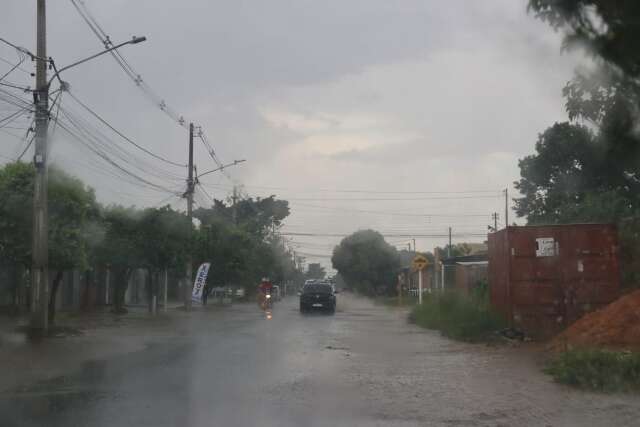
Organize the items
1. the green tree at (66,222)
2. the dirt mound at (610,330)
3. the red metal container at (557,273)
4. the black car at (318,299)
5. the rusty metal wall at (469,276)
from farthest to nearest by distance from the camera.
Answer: the black car at (318,299) → the rusty metal wall at (469,276) → the green tree at (66,222) → the red metal container at (557,273) → the dirt mound at (610,330)

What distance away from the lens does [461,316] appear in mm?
23438

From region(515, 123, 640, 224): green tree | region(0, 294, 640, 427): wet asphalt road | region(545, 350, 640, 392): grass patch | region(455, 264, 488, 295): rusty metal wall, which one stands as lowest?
region(0, 294, 640, 427): wet asphalt road

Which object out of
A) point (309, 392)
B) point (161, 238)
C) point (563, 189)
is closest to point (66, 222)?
point (161, 238)

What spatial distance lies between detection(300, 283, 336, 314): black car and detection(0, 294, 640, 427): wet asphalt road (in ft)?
69.2

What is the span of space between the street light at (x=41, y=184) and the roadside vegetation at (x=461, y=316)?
11.1 metres

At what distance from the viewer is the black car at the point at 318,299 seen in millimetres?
40438

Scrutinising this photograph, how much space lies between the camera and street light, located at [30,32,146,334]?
20453 mm

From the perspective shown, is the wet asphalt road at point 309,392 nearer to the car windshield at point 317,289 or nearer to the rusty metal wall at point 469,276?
the rusty metal wall at point 469,276

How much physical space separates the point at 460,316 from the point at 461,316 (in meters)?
0.13

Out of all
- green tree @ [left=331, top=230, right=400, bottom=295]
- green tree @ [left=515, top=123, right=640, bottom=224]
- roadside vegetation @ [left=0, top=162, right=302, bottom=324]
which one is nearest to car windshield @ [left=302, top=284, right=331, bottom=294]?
roadside vegetation @ [left=0, top=162, right=302, bottom=324]

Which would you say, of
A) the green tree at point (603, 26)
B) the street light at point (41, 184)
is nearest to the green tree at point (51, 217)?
the street light at point (41, 184)

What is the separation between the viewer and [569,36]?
541cm

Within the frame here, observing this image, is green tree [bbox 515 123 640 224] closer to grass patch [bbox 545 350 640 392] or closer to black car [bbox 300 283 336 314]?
black car [bbox 300 283 336 314]

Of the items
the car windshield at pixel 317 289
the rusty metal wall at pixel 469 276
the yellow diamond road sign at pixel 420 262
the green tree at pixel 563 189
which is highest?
the green tree at pixel 563 189
